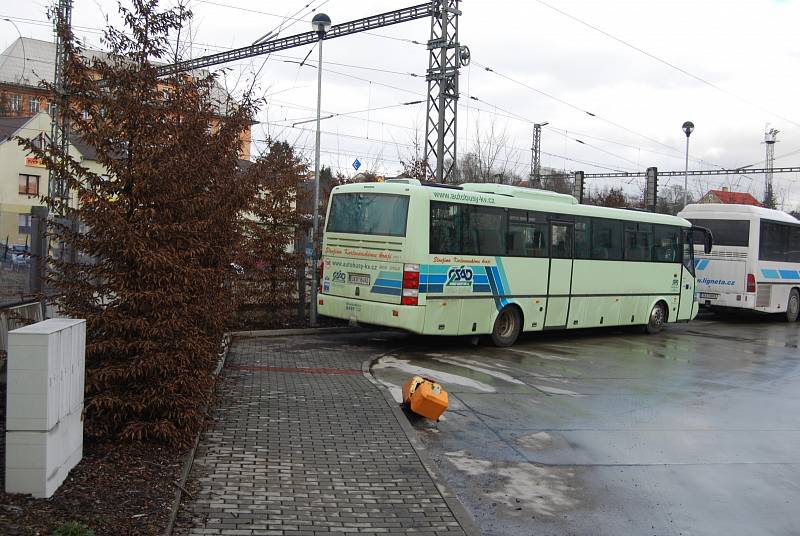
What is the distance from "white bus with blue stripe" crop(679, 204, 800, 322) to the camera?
20.9 meters

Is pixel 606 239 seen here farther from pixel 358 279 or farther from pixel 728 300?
pixel 728 300

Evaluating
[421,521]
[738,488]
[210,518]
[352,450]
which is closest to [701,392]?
[738,488]

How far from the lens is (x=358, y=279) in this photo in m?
13.0

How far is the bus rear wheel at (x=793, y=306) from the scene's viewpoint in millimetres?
22786

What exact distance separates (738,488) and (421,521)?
3.30 meters

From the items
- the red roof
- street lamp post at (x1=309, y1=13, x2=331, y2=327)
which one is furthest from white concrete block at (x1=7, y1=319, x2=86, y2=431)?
the red roof

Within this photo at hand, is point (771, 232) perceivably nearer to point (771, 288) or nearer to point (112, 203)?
point (771, 288)

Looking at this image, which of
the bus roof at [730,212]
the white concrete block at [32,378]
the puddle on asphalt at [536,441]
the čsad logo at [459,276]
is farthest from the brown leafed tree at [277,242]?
the bus roof at [730,212]

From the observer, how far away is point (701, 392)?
10.7 m

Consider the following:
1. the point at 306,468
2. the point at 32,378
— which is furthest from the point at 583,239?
the point at 32,378

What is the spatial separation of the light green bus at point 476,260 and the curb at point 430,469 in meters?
2.93

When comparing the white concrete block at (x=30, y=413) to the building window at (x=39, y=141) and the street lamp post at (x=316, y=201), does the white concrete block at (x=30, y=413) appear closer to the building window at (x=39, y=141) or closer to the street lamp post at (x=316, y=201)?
the building window at (x=39, y=141)

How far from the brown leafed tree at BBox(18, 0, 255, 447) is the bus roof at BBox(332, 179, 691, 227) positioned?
6299 mm

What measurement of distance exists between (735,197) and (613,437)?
59747 mm
